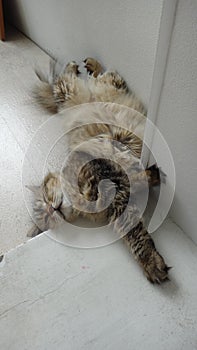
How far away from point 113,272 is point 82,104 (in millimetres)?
754

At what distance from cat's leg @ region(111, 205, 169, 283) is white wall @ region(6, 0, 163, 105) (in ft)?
1.72

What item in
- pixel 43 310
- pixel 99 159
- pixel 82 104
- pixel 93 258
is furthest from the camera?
pixel 82 104

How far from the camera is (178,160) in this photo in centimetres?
116

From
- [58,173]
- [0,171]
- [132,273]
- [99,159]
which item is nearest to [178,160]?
[99,159]

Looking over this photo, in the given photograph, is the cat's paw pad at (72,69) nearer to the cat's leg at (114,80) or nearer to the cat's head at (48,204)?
the cat's leg at (114,80)

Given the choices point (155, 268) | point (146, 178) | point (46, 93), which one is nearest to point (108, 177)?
point (146, 178)

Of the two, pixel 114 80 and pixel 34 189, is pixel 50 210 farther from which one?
pixel 114 80

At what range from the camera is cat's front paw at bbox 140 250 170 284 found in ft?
3.70

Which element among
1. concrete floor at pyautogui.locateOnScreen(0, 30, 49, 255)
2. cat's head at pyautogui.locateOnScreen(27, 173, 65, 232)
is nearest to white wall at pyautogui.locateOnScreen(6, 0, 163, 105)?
concrete floor at pyautogui.locateOnScreen(0, 30, 49, 255)

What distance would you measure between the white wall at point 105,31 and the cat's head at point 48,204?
20.5 inches

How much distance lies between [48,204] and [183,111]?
0.58m

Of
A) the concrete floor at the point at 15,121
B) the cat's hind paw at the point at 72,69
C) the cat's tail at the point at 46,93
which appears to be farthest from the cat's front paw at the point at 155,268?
the cat's hind paw at the point at 72,69

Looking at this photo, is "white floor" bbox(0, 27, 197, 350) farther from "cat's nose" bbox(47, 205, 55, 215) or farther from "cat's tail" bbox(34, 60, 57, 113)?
"cat's tail" bbox(34, 60, 57, 113)

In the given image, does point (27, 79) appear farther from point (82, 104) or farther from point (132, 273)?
point (132, 273)
